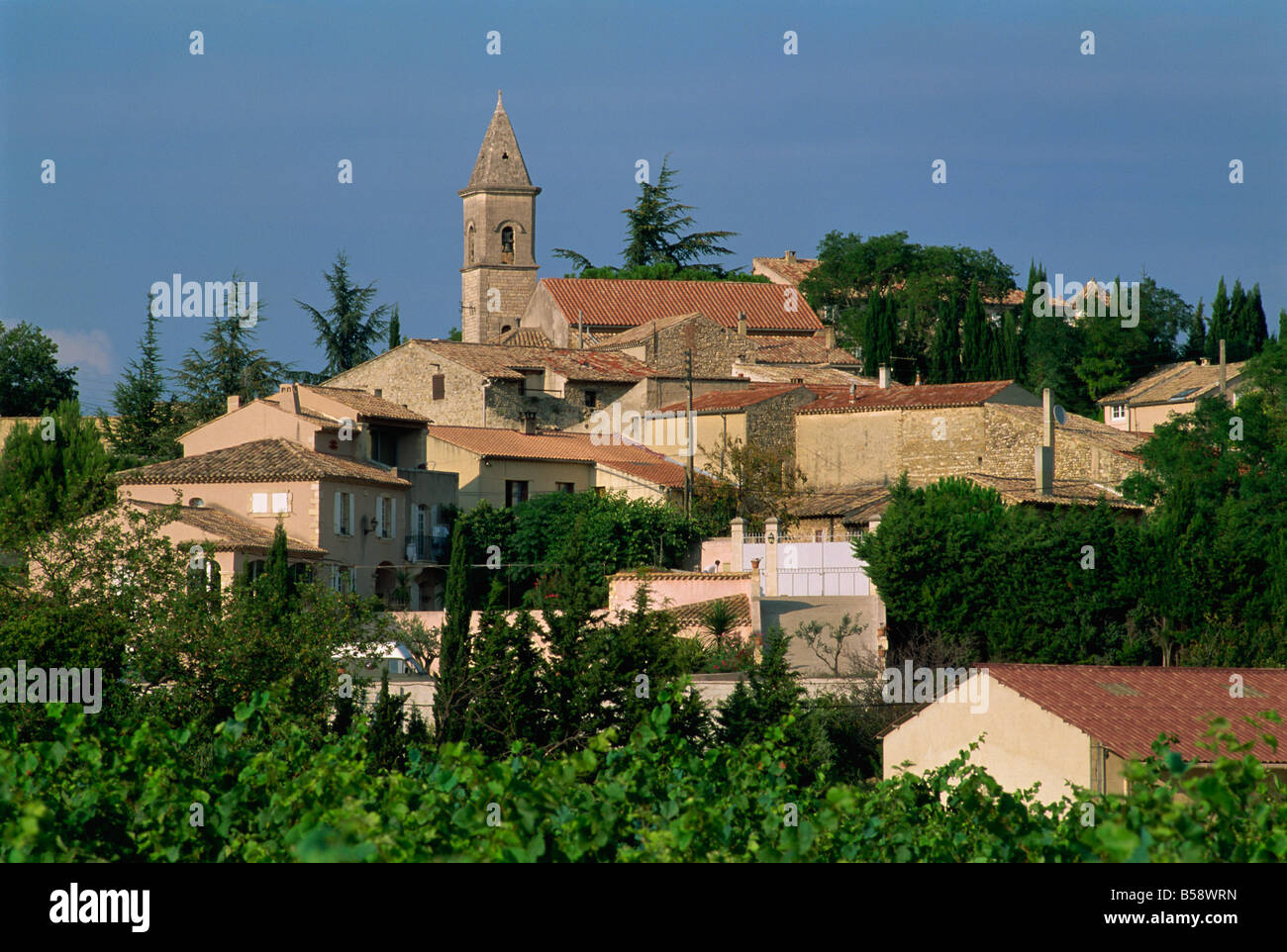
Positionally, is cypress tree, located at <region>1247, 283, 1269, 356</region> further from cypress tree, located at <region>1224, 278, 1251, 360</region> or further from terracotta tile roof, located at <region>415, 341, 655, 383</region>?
terracotta tile roof, located at <region>415, 341, 655, 383</region>

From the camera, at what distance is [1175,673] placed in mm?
25859

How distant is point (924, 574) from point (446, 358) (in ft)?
66.1

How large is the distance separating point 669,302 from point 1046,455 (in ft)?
81.1

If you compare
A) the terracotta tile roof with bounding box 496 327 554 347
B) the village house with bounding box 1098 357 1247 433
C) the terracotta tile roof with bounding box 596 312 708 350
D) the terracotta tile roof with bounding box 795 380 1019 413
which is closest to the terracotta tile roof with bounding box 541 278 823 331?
the terracotta tile roof with bounding box 496 327 554 347

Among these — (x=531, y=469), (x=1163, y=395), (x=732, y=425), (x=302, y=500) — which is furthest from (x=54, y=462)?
(x=1163, y=395)

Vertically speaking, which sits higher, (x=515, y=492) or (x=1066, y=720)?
(x=515, y=492)

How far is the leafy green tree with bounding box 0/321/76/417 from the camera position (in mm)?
56594

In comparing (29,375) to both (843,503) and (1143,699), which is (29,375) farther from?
(1143,699)

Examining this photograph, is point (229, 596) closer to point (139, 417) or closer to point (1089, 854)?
point (1089, 854)

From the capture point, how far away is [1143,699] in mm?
24344

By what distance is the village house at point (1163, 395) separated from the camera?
51.9 metres

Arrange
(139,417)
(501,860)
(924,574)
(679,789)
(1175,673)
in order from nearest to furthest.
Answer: (501,860) < (679,789) < (1175,673) < (924,574) < (139,417)

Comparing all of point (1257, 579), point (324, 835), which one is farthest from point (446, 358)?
point (324, 835)

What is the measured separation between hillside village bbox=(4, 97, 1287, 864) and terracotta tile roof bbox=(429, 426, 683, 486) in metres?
0.13
